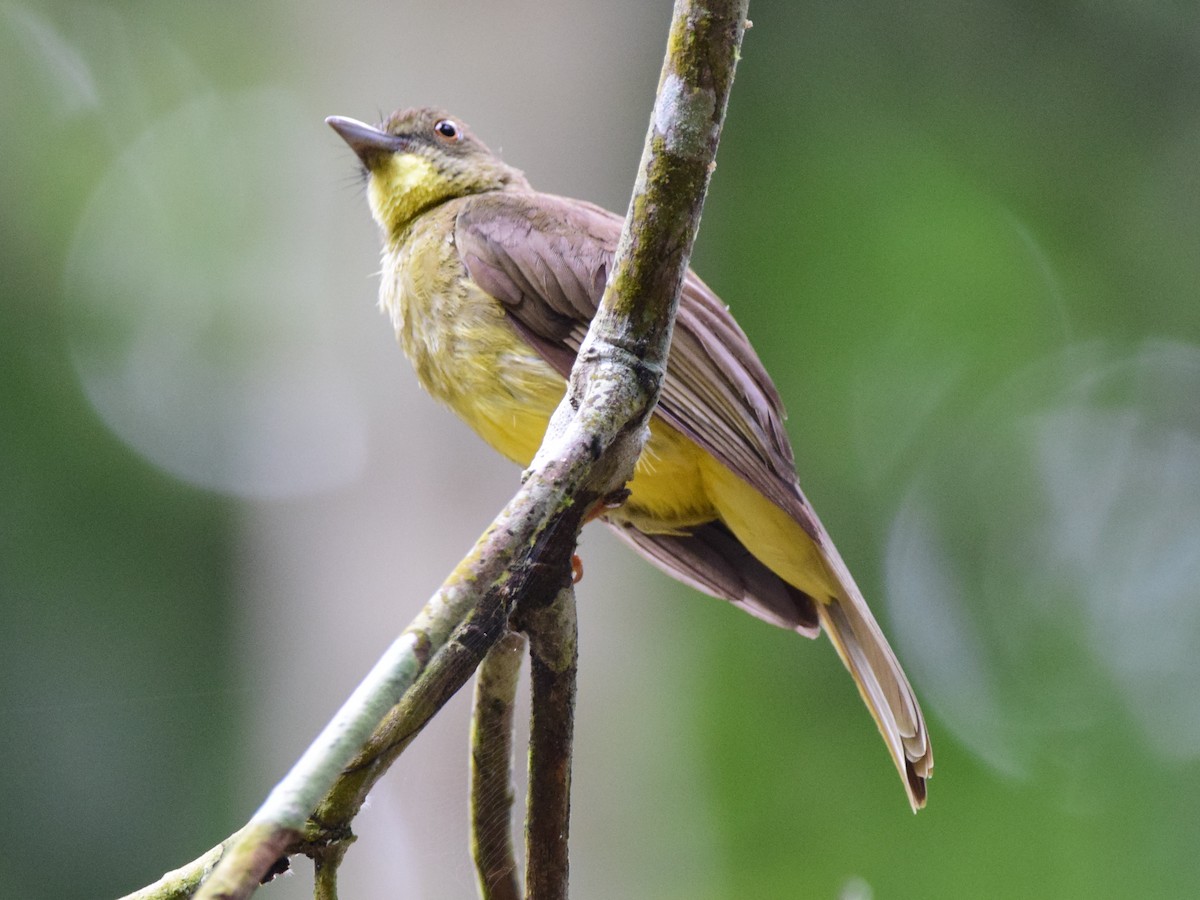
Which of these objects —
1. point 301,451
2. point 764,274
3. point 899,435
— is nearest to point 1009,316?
point 899,435

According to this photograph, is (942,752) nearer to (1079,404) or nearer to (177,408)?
(1079,404)

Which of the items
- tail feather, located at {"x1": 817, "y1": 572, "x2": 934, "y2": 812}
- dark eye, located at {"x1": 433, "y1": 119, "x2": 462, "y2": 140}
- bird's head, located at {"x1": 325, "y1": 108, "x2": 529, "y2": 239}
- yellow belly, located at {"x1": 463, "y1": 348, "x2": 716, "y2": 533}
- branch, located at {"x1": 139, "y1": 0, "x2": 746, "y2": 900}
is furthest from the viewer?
dark eye, located at {"x1": 433, "y1": 119, "x2": 462, "y2": 140}

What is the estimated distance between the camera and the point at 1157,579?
5.92 meters

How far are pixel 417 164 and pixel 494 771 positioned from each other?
2.39m

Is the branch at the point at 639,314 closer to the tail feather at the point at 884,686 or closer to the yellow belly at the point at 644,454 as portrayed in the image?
the yellow belly at the point at 644,454

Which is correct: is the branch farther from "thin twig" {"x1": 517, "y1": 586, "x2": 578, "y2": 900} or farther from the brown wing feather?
the brown wing feather

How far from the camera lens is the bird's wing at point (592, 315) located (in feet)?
9.43

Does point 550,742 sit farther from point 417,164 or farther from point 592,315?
point 417,164

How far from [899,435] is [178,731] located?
3431mm

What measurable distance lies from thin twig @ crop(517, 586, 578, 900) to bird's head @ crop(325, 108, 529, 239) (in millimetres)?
2131

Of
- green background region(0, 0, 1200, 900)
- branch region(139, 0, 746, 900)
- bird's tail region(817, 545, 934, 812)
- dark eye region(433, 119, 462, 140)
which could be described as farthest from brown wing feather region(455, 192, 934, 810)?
green background region(0, 0, 1200, 900)

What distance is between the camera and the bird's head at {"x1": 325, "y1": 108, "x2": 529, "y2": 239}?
12.9 feet

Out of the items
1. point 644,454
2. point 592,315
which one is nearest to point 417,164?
point 592,315

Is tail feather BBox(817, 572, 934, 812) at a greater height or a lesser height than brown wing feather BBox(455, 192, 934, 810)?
lesser
